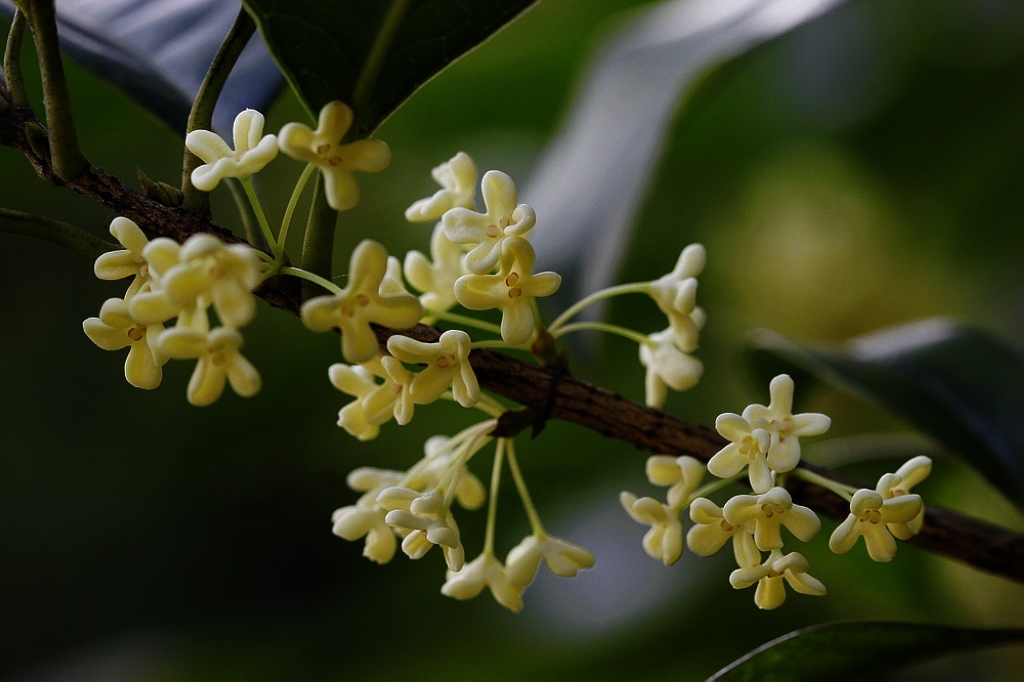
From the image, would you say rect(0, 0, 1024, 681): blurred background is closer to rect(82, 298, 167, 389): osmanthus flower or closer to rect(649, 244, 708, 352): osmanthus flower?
rect(649, 244, 708, 352): osmanthus flower

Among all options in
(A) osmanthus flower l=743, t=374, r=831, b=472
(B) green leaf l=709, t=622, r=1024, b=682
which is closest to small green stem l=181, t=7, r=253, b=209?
(A) osmanthus flower l=743, t=374, r=831, b=472

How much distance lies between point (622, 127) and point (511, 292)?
0.61 metres

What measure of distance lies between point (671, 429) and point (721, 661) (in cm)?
121

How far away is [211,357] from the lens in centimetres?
45

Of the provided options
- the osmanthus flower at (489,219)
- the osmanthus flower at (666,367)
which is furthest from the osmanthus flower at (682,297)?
the osmanthus flower at (489,219)

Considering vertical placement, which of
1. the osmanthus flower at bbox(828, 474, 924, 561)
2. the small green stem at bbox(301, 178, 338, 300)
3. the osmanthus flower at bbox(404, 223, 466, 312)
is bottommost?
the osmanthus flower at bbox(828, 474, 924, 561)

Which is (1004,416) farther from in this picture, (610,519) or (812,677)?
(610,519)

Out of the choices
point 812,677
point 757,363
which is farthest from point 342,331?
point 757,363

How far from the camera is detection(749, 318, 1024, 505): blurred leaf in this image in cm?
85

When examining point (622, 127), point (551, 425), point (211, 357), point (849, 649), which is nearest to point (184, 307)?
point (211, 357)

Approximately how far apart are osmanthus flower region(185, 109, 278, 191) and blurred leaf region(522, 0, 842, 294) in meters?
0.41

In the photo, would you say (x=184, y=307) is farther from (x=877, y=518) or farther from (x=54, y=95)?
(x=877, y=518)

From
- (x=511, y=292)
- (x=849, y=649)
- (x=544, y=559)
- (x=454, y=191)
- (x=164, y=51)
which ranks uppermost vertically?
(x=164, y=51)

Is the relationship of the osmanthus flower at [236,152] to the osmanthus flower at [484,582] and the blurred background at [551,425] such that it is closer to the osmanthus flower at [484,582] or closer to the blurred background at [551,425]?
the osmanthus flower at [484,582]
